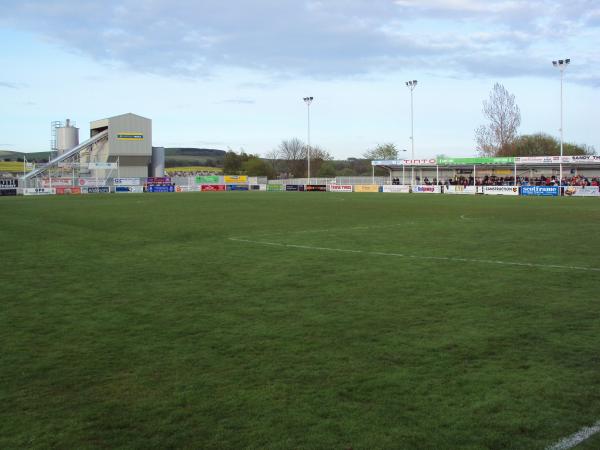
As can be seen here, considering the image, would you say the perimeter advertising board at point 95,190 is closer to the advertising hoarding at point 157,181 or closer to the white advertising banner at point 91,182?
the white advertising banner at point 91,182

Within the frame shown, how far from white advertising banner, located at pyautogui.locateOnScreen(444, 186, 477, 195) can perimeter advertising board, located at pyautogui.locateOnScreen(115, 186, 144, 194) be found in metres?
36.1

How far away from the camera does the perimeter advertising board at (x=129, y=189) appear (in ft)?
229

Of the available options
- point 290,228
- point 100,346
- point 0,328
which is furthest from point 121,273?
point 290,228

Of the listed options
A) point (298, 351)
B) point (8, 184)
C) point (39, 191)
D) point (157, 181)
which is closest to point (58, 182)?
point (39, 191)

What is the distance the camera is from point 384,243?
16.6 m

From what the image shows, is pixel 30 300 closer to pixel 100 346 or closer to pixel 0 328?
pixel 0 328

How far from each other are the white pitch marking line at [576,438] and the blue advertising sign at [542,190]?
51.7 metres

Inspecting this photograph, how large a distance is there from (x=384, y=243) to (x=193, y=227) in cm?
857

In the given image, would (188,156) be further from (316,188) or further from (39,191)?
(39,191)

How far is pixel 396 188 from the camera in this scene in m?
65.9

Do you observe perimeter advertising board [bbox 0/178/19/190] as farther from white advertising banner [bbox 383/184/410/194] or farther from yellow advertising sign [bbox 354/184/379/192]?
white advertising banner [bbox 383/184/410/194]

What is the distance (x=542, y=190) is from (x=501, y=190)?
3744 mm

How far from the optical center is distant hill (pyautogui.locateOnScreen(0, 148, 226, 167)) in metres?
134

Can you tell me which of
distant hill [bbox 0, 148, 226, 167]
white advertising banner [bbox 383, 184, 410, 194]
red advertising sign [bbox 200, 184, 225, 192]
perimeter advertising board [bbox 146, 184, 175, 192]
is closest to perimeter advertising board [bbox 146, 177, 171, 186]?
perimeter advertising board [bbox 146, 184, 175, 192]
